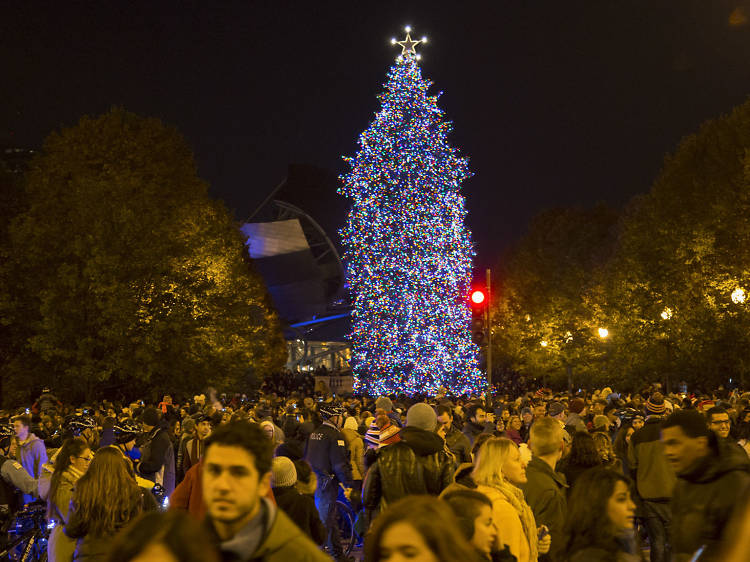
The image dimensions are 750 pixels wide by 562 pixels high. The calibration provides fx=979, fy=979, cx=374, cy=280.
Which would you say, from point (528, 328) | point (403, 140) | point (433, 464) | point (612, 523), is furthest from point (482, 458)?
point (528, 328)

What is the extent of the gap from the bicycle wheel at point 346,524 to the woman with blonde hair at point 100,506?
7011mm

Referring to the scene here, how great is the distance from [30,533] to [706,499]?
7437 millimetres

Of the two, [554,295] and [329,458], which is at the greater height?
[554,295]

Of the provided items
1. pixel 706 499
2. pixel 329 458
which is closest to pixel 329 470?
pixel 329 458

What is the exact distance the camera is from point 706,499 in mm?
4758

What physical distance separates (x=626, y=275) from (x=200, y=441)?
96.4ft

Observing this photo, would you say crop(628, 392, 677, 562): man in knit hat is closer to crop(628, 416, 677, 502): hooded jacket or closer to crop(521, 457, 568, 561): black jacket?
crop(628, 416, 677, 502): hooded jacket

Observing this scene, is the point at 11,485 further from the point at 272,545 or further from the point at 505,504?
the point at 272,545

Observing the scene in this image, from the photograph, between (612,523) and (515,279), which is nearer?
(612,523)

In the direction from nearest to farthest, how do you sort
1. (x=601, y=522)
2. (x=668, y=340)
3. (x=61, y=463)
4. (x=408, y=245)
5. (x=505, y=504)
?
(x=601, y=522)
(x=505, y=504)
(x=61, y=463)
(x=668, y=340)
(x=408, y=245)

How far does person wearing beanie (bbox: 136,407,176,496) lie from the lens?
1093cm

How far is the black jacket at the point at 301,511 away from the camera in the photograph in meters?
6.72

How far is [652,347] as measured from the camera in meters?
36.8

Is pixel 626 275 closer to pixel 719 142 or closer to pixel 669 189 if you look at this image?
pixel 669 189
